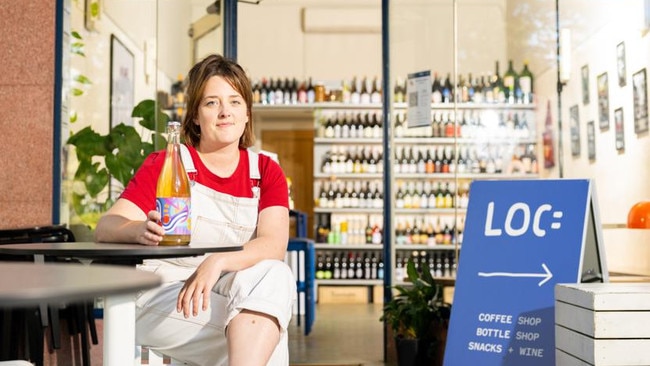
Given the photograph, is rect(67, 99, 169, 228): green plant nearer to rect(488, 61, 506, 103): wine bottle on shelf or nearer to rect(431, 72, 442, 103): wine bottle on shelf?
rect(431, 72, 442, 103): wine bottle on shelf

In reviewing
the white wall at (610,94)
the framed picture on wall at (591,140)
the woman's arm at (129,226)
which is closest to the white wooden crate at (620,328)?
the woman's arm at (129,226)

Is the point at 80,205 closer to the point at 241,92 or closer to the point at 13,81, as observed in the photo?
the point at 13,81

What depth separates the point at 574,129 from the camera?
5.14 m

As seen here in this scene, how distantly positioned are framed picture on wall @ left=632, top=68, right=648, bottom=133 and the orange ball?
65cm

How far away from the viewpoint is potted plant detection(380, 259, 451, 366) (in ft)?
15.6

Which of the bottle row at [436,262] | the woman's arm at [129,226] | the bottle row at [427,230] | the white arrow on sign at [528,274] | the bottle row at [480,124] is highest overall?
the bottle row at [480,124]

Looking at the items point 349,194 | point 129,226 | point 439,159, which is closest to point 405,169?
point 439,159

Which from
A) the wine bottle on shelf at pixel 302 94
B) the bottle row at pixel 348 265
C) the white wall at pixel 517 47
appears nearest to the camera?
the white wall at pixel 517 47

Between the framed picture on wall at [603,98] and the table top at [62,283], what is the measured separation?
4271mm

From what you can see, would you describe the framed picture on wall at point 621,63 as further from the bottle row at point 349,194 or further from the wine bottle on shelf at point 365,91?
the wine bottle on shelf at point 365,91

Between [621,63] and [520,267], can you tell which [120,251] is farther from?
[621,63]

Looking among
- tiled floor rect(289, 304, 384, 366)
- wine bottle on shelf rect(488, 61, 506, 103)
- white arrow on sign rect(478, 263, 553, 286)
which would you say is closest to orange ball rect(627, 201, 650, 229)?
white arrow on sign rect(478, 263, 553, 286)

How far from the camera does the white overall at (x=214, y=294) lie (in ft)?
7.04

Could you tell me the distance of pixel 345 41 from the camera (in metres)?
11.2
